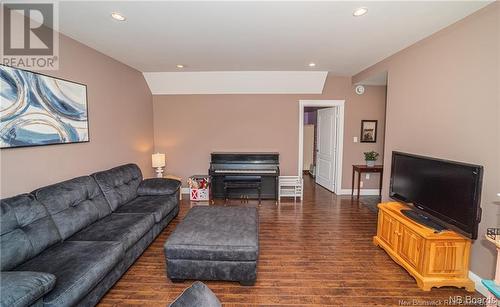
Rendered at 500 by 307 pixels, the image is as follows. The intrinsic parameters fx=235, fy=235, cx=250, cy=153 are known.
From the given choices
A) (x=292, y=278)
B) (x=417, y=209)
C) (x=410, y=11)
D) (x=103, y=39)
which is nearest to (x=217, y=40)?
(x=103, y=39)

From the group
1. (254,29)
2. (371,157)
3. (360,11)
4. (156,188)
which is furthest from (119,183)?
(371,157)

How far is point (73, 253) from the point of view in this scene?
1.98m

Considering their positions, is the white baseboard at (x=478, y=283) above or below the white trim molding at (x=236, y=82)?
below

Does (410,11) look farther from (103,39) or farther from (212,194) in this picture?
(212,194)

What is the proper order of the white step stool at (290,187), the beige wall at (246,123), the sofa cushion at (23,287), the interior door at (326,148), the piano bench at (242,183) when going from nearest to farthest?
the sofa cushion at (23,287)
the piano bench at (242,183)
the white step stool at (290,187)
the beige wall at (246,123)
the interior door at (326,148)

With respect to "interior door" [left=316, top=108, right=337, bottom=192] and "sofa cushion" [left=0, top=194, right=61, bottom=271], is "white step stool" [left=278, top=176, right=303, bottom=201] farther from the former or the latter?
"sofa cushion" [left=0, top=194, right=61, bottom=271]

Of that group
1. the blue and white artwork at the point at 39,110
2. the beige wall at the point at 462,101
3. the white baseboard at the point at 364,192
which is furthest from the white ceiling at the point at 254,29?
the white baseboard at the point at 364,192

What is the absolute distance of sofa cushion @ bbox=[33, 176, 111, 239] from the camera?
2238 millimetres

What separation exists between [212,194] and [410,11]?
429 centimetres

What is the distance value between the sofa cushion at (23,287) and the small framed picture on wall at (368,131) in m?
5.51

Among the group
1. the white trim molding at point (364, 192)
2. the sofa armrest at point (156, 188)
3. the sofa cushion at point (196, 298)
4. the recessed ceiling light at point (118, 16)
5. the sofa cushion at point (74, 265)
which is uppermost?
the recessed ceiling light at point (118, 16)

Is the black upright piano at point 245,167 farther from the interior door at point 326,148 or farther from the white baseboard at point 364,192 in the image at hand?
the white baseboard at point 364,192

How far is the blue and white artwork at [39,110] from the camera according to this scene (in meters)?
2.14

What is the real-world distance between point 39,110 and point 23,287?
1.86 m
